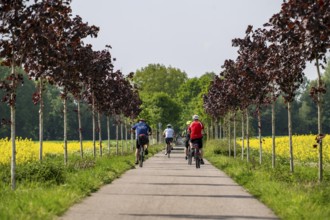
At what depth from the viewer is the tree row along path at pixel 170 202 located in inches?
425

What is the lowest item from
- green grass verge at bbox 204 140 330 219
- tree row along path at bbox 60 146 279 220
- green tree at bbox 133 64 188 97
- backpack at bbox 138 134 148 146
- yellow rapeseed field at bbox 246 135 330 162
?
tree row along path at bbox 60 146 279 220

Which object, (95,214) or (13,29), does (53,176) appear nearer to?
(13,29)

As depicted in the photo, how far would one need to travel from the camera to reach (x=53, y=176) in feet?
51.6

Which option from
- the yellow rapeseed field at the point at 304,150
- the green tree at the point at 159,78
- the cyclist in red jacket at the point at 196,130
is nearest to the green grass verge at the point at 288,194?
the cyclist in red jacket at the point at 196,130

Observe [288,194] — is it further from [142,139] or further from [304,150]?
[304,150]

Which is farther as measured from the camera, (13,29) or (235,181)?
(235,181)

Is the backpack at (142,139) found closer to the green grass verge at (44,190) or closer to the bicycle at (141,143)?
the bicycle at (141,143)

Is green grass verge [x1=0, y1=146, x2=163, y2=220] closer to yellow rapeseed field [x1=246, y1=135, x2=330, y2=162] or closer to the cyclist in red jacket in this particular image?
the cyclist in red jacket

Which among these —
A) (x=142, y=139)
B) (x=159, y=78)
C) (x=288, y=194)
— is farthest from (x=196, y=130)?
(x=159, y=78)

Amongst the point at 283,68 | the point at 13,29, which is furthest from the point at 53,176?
the point at 283,68

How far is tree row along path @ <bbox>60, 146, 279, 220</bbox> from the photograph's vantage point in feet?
35.4

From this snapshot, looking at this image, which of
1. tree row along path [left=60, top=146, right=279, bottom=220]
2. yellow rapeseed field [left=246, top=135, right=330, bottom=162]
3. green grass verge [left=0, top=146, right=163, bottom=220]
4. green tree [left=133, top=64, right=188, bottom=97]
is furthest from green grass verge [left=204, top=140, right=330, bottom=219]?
green tree [left=133, top=64, right=188, bottom=97]

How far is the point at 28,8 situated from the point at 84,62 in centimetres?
1203

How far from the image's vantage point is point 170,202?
12.7 meters
